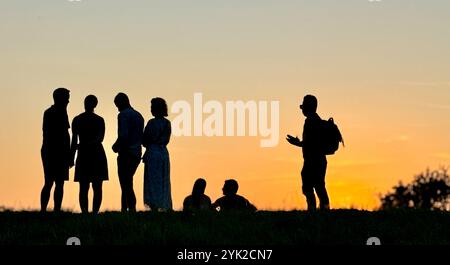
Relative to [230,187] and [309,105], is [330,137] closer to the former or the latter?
[309,105]

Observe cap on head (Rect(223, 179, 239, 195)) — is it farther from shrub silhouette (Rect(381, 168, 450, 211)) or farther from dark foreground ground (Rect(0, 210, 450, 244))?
shrub silhouette (Rect(381, 168, 450, 211))

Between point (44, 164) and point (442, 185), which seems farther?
point (442, 185)

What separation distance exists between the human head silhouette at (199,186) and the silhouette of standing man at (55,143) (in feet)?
9.02

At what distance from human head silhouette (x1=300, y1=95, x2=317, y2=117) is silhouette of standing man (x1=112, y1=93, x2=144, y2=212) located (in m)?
3.36

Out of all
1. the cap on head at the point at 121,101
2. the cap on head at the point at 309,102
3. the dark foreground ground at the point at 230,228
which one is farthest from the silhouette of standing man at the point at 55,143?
the cap on head at the point at 309,102

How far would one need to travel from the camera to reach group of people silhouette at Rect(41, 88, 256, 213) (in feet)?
76.0

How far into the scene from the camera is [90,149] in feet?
77.9

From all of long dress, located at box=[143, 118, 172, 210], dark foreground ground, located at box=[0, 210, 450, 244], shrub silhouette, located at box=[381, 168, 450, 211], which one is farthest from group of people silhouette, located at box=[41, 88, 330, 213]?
shrub silhouette, located at box=[381, 168, 450, 211]

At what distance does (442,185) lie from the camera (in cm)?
8869

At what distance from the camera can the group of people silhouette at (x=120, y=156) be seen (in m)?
23.2
